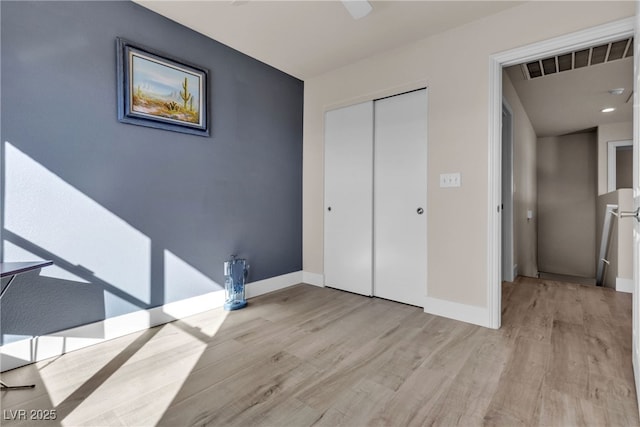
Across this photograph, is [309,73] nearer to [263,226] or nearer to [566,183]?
[263,226]

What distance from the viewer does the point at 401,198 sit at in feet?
9.52

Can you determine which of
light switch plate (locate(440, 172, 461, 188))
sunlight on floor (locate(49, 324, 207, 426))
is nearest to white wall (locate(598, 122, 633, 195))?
light switch plate (locate(440, 172, 461, 188))

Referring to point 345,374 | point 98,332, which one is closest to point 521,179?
point 345,374

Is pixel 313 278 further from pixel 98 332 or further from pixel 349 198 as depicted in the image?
pixel 98 332

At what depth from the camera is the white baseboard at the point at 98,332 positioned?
5.77 ft

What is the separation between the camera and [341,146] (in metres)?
3.33

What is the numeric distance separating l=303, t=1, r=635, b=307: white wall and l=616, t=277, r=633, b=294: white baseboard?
6.89 ft

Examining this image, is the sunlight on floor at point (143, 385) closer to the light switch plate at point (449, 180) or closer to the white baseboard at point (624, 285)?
the light switch plate at point (449, 180)

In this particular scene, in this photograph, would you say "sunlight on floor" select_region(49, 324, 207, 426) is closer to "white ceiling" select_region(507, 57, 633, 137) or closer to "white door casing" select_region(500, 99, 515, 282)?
"white door casing" select_region(500, 99, 515, 282)

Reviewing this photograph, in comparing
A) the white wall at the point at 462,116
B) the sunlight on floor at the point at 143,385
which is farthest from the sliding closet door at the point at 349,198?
the sunlight on floor at the point at 143,385

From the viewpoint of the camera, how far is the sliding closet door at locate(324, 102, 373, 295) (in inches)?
123

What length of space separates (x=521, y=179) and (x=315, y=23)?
3.66 metres

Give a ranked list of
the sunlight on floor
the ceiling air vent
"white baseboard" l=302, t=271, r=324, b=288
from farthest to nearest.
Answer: "white baseboard" l=302, t=271, r=324, b=288, the ceiling air vent, the sunlight on floor

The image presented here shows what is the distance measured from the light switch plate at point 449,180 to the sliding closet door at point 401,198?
0.19 metres
